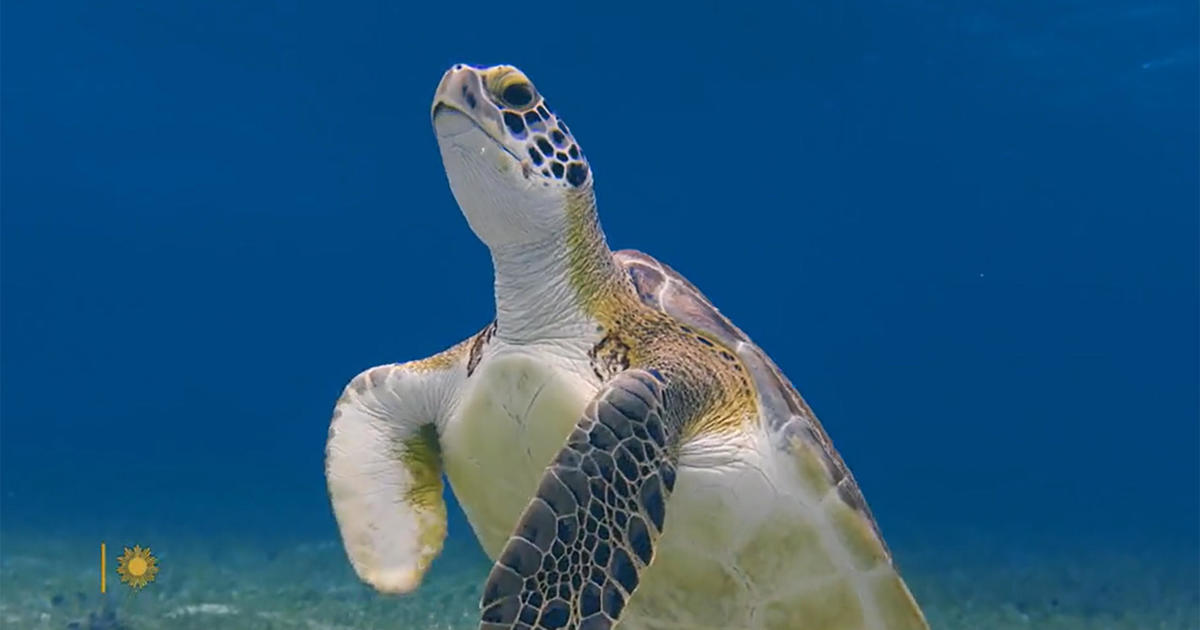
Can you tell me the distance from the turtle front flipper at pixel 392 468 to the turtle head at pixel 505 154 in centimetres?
59

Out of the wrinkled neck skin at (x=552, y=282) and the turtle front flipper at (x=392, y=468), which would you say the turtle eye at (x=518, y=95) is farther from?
the turtle front flipper at (x=392, y=468)

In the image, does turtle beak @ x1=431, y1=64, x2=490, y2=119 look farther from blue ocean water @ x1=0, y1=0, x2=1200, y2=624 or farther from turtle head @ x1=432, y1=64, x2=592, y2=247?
blue ocean water @ x1=0, y1=0, x2=1200, y2=624

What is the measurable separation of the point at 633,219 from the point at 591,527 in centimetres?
3450

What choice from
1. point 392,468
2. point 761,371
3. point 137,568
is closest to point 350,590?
point 137,568

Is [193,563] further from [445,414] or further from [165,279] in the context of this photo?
[165,279]

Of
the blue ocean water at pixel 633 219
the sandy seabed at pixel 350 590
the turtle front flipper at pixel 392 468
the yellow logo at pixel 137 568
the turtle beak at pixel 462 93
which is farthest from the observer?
the blue ocean water at pixel 633 219

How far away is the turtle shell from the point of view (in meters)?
2.99

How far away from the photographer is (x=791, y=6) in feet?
62.0

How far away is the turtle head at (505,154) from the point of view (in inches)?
116

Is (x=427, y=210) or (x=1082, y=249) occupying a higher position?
(x=427, y=210)

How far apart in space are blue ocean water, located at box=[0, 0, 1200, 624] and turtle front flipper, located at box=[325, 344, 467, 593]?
12.1m

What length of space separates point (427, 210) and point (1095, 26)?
23.1 metres

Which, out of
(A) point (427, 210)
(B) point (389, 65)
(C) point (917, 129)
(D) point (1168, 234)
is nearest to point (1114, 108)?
(C) point (917, 129)

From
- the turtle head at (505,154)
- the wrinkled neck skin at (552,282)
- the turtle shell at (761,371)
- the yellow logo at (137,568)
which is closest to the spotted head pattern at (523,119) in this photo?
the turtle head at (505,154)
